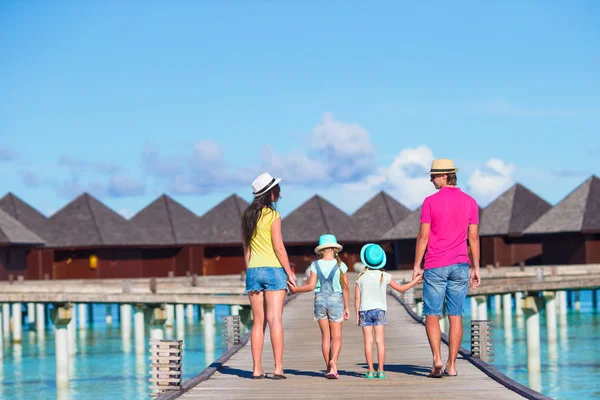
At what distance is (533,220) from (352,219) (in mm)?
10925

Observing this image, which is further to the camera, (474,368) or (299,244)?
(299,244)

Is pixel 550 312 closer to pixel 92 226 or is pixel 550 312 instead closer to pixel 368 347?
pixel 368 347

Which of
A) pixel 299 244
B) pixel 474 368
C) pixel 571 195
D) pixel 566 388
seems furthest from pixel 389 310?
pixel 299 244

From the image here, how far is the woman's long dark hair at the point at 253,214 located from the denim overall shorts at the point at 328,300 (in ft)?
3.29

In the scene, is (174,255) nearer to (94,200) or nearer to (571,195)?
(94,200)

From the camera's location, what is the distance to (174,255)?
5872 cm

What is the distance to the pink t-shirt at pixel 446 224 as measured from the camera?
9766 mm

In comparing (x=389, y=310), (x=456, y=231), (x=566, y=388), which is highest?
(x=456, y=231)

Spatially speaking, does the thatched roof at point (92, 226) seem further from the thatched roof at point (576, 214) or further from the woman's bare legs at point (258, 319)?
the woman's bare legs at point (258, 319)

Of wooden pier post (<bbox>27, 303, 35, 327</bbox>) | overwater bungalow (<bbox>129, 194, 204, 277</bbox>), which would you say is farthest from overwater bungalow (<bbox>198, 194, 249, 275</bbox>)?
wooden pier post (<bbox>27, 303, 35, 327</bbox>)

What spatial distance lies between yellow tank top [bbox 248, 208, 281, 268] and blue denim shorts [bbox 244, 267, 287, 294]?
0.04 meters

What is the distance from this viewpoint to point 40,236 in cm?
5362

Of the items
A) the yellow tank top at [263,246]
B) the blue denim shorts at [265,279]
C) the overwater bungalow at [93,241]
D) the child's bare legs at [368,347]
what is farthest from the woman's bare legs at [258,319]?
the overwater bungalow at [93,241]

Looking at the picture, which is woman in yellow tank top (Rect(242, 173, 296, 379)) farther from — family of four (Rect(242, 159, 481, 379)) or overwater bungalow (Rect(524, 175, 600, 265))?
overwater bungalow (Rect(524, 175, 600, 265))
